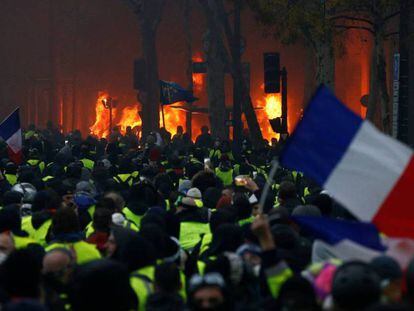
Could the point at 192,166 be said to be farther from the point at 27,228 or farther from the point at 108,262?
the point at 108,262

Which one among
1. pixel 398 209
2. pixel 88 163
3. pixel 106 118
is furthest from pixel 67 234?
pixel 106 118

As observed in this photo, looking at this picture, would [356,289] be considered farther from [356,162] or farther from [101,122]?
[101,122]

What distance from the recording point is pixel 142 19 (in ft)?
137

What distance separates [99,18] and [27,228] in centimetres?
5303

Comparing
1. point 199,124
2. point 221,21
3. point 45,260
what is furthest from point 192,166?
point 199,124

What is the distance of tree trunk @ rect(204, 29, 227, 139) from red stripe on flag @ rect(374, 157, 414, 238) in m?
30.8

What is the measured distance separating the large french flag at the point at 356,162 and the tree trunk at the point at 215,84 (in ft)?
100

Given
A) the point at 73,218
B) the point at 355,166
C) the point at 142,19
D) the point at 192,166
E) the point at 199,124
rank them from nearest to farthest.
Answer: the point at 355,166
the point at 73,218
the point at 192,166
the point at 142,19
the point at 199,124

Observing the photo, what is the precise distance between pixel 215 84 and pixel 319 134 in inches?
→ 1247

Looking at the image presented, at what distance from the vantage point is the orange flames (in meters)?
62.0

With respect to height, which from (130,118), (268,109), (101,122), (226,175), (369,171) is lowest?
(101,122)

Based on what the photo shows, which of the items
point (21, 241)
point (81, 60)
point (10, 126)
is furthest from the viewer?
point (81, 60)

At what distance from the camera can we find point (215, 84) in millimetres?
39062

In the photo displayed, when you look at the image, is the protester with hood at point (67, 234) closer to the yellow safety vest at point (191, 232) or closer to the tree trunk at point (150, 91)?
the yellow safety vest at point (191, 232)
